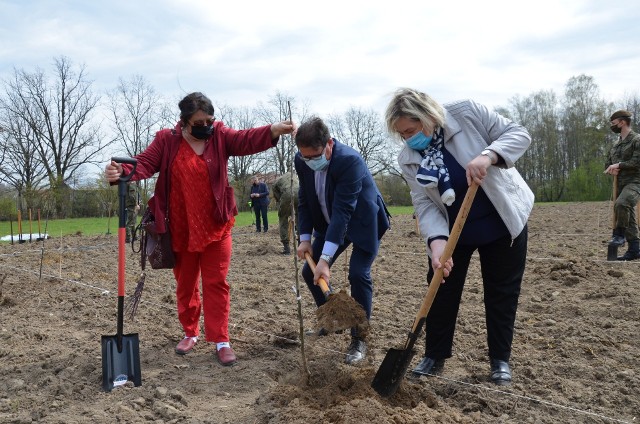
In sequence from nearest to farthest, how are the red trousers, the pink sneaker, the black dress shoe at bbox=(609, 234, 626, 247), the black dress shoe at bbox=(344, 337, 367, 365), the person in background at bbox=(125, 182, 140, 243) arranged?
1. the black dress shoe at bbox=(344, 337, 367, 365)
2. the pink sneaker
3. the red trousers
4. the black dress shoe at bbox=(609, 234, 626, 247)
5. the person in background at bbox=(125, 182, 140, 243)

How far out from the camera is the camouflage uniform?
26.0 feet

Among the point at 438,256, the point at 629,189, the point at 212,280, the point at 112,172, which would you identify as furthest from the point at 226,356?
the point at 629,189

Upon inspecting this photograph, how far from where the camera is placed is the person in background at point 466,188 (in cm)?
307

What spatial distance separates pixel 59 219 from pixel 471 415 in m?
37.7

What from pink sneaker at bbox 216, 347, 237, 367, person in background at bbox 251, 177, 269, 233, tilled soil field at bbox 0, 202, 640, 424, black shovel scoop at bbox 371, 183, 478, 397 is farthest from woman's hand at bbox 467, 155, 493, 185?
person in background at bbox 251, 177, 269, 233

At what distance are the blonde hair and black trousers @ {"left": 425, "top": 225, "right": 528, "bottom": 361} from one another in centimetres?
82

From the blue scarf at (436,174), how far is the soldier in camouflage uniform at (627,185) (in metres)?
5.91

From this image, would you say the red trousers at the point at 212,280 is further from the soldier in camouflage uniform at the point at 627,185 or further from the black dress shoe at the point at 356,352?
the soldier in camouflage uniform at the point at 627,185

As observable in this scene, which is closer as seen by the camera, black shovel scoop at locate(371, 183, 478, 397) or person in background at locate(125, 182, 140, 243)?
black shovel scoop at locate(371, 183, 478, 397)

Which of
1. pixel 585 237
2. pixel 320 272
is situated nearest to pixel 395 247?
pixel 585 237

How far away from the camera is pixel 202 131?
12.5ft

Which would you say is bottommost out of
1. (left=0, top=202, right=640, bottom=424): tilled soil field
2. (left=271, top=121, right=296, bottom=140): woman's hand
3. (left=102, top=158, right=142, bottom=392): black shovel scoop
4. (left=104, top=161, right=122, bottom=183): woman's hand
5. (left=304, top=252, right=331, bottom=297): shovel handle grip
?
(left=0, top=202, right=640, bottom=424): tilled soil field

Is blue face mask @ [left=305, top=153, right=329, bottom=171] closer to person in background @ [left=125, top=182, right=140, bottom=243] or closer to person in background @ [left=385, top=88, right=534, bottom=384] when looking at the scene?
person in background @ [left=385, top=88, right=534, bottom=384]

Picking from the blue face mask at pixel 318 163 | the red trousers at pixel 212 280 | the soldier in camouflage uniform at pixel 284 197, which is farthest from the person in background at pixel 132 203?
the blue face mask at pixel 318 163
